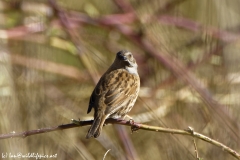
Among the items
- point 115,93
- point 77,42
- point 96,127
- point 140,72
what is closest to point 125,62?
point 77,42

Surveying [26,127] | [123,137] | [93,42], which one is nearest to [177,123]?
[123,137]

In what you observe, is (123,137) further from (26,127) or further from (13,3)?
(13,3)

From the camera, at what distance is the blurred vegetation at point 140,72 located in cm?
262

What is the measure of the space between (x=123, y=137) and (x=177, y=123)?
0.75m

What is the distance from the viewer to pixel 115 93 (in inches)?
140

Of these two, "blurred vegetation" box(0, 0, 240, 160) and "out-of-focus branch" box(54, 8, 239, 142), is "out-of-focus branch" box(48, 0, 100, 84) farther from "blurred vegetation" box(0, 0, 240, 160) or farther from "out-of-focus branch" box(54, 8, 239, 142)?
"out-of-focus branch" box(54, 8, 239, 142)

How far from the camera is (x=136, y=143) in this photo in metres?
4.88

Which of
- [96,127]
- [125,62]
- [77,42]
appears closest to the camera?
[96,127]

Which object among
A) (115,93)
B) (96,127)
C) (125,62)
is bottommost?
(96,127)

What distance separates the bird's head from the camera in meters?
4.04

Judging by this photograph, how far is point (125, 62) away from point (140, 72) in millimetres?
1527

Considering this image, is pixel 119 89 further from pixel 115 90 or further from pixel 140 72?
pixel 140 72

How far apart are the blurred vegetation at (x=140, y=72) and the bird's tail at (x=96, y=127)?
0.54 ft

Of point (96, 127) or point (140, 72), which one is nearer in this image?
point (96, 127)
